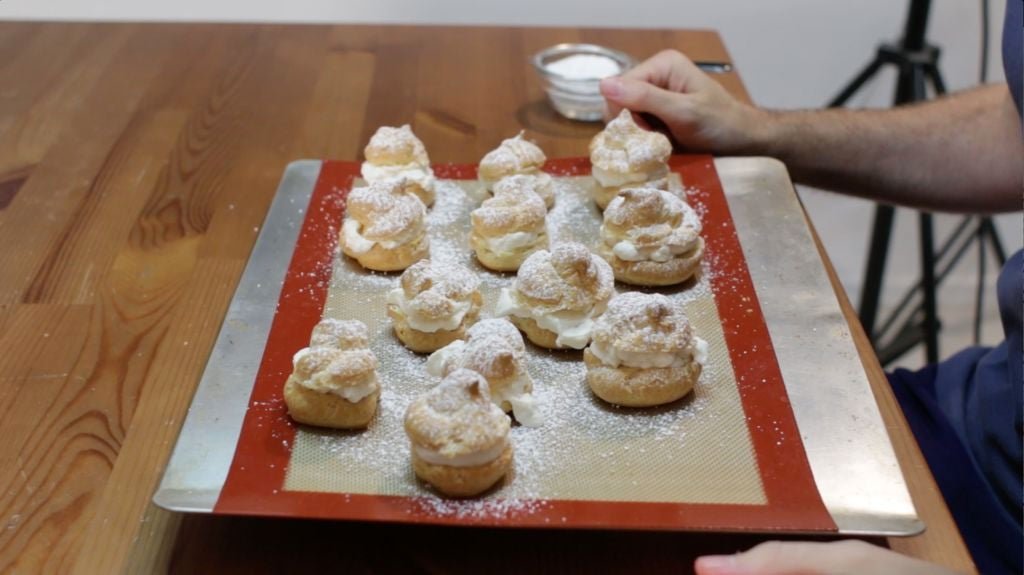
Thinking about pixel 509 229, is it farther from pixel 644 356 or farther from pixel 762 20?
pixel 762 20

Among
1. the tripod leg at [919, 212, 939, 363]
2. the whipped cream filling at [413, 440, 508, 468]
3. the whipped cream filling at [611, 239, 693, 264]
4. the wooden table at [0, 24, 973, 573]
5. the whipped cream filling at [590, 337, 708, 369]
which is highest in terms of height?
the whipped cream filling at [413, 440, 508, 468]

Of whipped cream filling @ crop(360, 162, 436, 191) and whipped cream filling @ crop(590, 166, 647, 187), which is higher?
whipped cream filling @ crop(590, 166, 647, 187)

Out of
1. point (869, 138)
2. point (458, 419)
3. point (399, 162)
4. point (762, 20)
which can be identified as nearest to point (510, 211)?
point (399, 162)

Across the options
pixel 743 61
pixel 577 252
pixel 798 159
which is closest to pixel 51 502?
pixel 577 252

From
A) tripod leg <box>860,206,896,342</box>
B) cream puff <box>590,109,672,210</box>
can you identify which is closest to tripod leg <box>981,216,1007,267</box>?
tripod leg <box>860,206,896,342</box>

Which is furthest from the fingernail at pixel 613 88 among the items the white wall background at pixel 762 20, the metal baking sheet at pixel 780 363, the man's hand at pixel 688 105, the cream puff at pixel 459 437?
the white wall background at pixel 762 20

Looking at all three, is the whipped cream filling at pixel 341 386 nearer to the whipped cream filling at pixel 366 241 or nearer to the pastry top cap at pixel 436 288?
the pastry top cap at pixel 436 288

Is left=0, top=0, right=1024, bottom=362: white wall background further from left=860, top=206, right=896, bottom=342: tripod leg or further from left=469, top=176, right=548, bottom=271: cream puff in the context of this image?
left=469, top=176, right=548, bottom=271: cream puff
